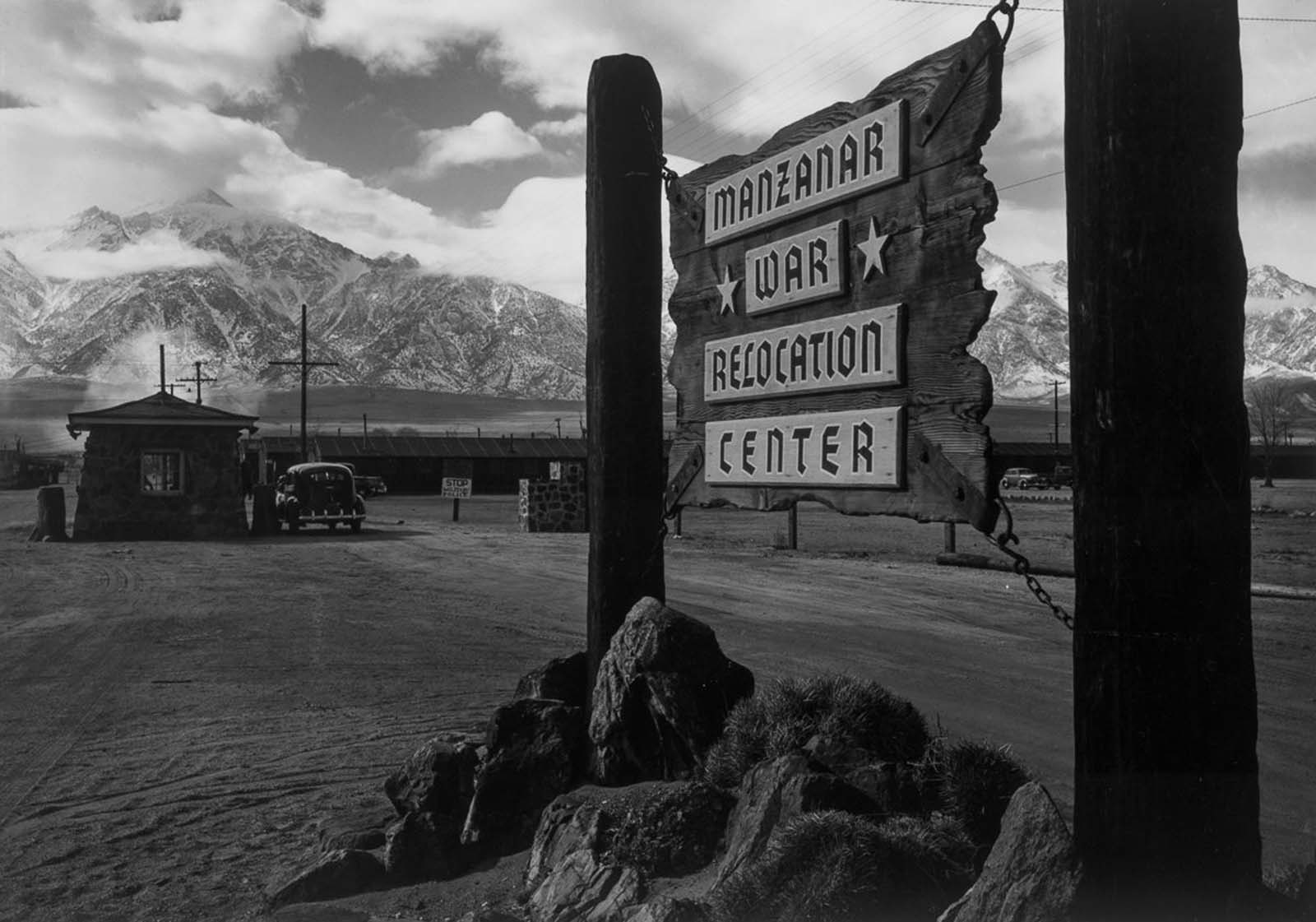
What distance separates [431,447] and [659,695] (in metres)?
63.2

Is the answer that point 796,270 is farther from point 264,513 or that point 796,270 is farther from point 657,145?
point 264,513

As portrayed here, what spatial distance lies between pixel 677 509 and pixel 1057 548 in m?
19.5

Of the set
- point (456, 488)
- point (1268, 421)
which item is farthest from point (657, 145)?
point (1268, 421)

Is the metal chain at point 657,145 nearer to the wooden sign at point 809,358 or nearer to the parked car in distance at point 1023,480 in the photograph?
the wooden sign at point 809,358

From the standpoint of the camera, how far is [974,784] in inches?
132

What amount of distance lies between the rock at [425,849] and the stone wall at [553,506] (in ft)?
78.3

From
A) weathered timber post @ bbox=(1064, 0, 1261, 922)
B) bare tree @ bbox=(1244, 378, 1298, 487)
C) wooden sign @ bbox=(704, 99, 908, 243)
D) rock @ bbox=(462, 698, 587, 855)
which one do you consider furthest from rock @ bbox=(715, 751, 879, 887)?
bare tree @ bbox=(1244, 378, 1298, 487)

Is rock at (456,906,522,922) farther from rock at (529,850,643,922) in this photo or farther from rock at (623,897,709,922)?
rock at (623,897,709,922)

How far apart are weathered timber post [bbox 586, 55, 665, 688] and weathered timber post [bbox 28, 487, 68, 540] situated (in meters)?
23.9

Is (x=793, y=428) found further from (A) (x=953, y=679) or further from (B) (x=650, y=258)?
(A) (x=953, y=679)

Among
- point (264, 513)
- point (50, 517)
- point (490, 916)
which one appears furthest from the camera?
point (264, 513)

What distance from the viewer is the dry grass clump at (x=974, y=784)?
10.8 feet

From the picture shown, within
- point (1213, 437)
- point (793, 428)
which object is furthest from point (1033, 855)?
point (793, 428)

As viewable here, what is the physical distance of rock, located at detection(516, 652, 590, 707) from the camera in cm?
489
